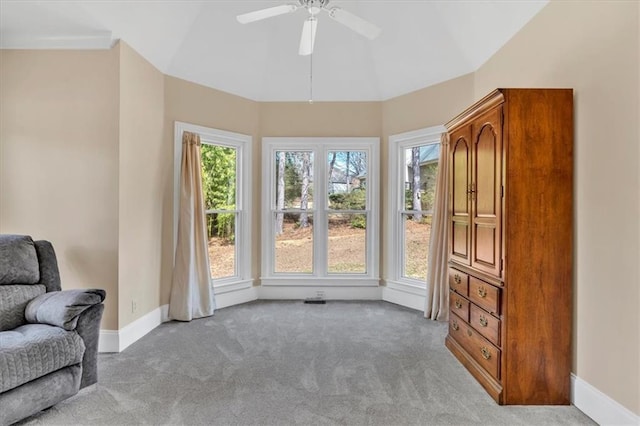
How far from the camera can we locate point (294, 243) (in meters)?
4.84

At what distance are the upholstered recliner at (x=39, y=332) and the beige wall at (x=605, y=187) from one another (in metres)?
3.16

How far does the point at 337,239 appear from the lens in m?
4.84

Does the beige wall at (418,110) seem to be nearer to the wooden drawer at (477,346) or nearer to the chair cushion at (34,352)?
the wooden drawer at (477,346)

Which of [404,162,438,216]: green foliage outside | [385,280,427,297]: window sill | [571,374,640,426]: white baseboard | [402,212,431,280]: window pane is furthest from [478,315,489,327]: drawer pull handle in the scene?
[404,162,438,216]: green foliage outside

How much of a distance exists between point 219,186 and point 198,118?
87cm

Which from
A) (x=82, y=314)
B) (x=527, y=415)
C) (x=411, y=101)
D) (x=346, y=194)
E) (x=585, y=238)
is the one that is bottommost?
(x=527, y=415)

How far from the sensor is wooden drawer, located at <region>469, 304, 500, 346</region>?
2350 mm

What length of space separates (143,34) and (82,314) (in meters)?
2.52

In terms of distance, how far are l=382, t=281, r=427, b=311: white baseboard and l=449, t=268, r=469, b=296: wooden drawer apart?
125 centimetres

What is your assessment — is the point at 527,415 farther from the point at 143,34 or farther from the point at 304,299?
the point at 143,34

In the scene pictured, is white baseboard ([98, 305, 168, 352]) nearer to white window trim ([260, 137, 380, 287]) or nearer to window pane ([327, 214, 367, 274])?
white window trim ([260, 137, 380, 287])

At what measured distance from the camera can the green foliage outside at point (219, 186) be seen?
14.4 feet

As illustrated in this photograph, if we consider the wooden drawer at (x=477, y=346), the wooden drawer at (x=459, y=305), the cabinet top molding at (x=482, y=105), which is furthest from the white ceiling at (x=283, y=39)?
the wooden drawer at (x=477, y=346)

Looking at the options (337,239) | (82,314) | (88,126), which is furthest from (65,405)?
(337,239)
